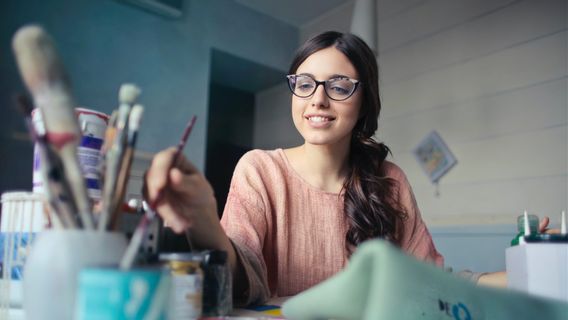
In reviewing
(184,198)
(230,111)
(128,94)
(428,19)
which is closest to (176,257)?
(184,198)

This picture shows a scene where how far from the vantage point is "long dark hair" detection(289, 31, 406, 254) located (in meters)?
1.12

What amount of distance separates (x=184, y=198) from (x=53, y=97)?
210 mm

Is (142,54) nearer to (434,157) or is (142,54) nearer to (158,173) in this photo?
(434,157)

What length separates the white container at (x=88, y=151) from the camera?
22.0 inches

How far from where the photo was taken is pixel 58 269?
35cm

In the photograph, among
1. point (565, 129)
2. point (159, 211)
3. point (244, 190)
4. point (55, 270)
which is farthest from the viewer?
point (565, 129)

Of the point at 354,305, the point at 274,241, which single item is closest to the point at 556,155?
the point at 274,241

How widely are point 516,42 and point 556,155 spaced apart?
2.02 ft

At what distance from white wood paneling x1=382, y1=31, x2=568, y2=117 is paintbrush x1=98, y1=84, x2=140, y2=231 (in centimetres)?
225

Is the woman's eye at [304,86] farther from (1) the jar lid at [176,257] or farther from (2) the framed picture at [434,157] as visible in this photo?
(2) the framed picture at [434,157]

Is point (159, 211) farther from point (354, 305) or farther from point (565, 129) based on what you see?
point (565, 129)

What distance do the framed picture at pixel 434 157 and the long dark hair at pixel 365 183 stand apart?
138 centimetres

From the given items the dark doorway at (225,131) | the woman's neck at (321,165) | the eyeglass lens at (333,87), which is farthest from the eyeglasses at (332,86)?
the dark doorway at (225,131)

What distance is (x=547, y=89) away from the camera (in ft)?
7.01
